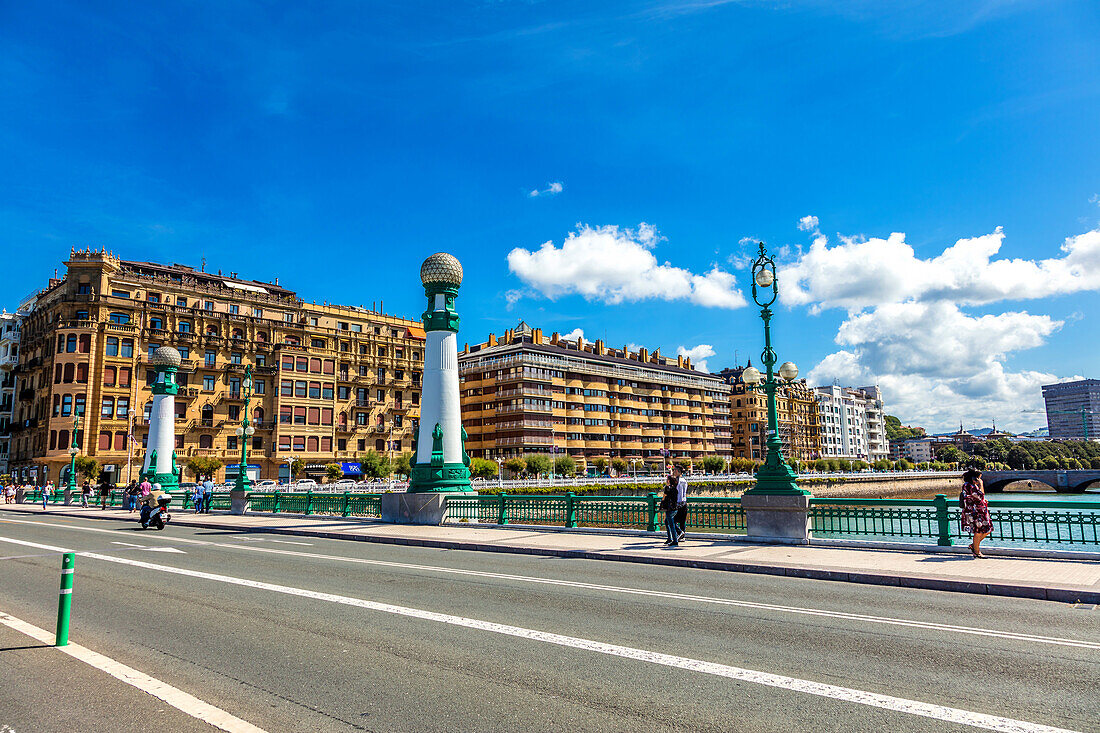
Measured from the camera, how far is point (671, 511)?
1609cm

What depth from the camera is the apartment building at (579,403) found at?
319ft

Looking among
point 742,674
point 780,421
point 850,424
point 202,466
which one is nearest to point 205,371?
point 202,466

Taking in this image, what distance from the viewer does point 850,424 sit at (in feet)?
583

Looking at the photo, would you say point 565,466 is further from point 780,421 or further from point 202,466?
point 780,421

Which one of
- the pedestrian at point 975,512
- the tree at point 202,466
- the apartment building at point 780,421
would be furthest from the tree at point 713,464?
the pedestrian at point 975,512

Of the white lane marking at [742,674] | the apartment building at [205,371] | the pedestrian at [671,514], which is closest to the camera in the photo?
the white lane marking at [742,674]

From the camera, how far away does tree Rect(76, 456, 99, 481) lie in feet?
192

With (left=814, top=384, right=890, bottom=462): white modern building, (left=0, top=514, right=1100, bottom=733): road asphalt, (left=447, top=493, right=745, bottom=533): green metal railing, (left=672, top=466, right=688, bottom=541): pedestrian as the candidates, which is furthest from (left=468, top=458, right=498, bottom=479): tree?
(left=814, top=384, right=890, bottom=462): white modern building

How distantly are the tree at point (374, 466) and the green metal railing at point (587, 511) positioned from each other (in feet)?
159

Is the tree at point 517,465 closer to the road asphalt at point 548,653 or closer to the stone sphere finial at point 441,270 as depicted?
the stone sphere finial at point 441,270

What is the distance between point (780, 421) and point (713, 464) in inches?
1455

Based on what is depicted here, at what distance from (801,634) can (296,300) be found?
79477mm

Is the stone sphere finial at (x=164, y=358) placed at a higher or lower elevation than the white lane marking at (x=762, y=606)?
higher

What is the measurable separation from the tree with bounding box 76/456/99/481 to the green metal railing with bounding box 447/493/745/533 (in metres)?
50.4
